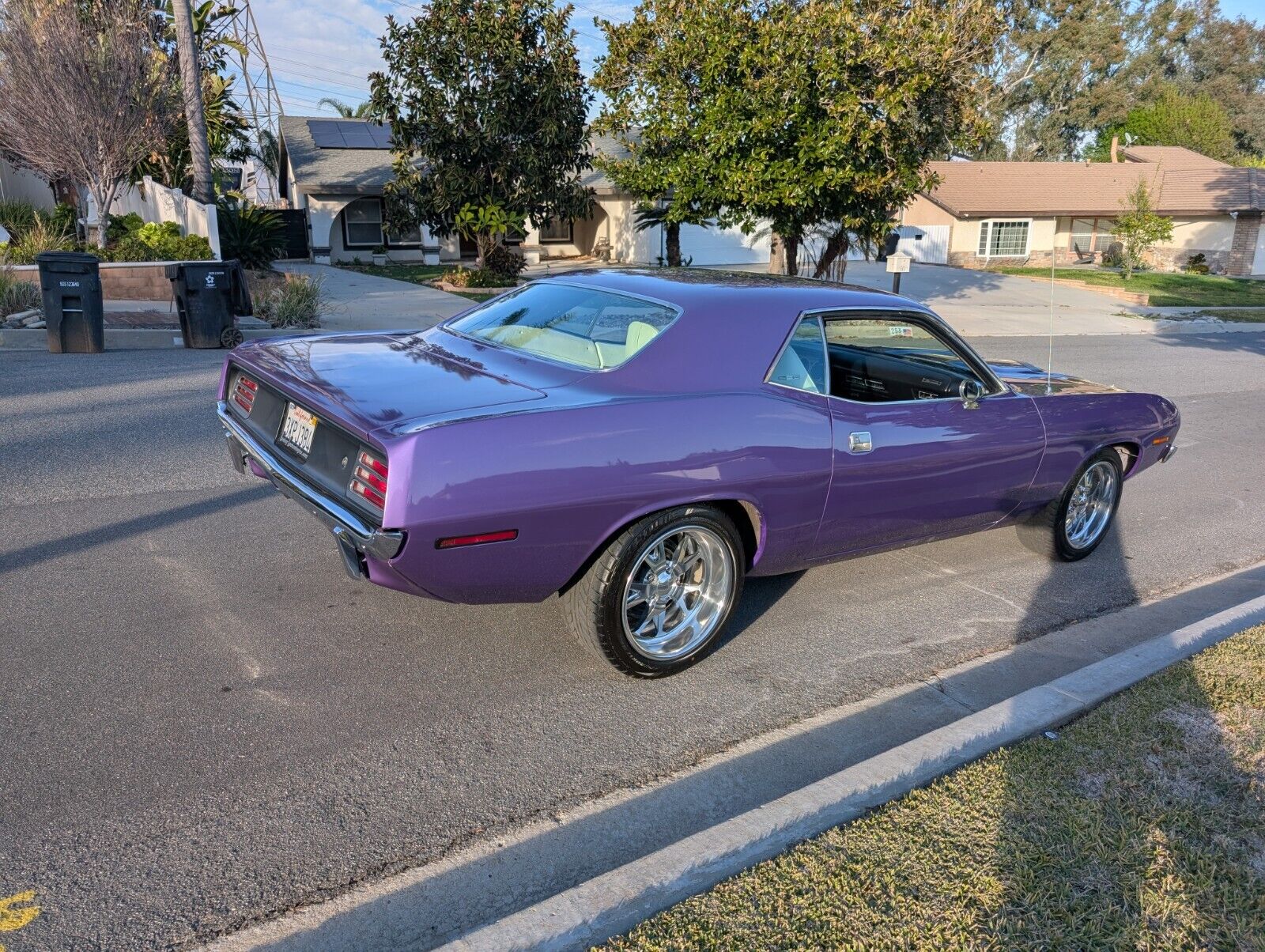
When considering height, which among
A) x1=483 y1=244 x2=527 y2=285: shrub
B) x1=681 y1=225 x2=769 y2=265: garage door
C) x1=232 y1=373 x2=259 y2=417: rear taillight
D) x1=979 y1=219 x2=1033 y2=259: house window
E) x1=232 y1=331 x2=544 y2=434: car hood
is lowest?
x1=232 y1=373 x2=259 y2=417: rear taillight

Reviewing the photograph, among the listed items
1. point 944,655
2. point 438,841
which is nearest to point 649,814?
point 438,841

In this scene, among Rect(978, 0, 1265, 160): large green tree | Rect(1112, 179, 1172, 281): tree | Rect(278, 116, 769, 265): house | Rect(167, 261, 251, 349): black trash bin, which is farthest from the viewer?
Rect(978, 0, 1265, 160): large green tree

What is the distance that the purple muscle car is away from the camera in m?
3.30

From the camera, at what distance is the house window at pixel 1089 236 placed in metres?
41.4

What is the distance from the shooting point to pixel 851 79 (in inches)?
587

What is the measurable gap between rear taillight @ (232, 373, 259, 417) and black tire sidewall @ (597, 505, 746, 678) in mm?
1877

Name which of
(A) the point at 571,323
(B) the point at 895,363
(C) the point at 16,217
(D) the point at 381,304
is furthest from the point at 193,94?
(B) the point at 895,363

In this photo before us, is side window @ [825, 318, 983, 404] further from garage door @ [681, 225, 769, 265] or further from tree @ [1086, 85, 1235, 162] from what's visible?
tree @ [1086, 85, 1235, 162]

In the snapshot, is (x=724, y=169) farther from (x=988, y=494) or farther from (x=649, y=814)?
(x=649, y=814)

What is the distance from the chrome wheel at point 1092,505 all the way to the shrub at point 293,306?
11038 millimetres

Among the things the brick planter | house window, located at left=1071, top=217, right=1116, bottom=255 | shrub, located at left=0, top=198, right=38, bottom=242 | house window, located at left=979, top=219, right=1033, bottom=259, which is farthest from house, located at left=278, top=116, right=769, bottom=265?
house window, located at left=1071, top=217, right=1116, bottom=255

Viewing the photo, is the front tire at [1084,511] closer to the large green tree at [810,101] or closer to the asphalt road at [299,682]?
the asphalt road at [299,682]

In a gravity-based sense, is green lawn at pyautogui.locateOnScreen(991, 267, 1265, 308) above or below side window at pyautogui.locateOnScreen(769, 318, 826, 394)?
above

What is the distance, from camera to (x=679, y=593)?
157 inches
